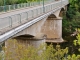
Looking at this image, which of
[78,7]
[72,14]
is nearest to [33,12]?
[72,14]

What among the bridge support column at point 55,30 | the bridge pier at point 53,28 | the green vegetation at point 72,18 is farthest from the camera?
the green vegetation at point 72,18

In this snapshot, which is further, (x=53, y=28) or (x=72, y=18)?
(x=72, y=18)

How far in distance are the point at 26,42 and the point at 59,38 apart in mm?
22944

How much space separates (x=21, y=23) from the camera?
20.4m

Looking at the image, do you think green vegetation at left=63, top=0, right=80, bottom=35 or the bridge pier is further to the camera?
green vegetation at left=63, top=0, right=80, bottom=35

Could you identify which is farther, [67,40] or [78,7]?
[78,7]

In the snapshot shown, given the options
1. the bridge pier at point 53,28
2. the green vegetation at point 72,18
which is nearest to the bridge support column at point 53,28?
the bridge pier at point 53,28

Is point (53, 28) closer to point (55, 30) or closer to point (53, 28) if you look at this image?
point (53, 28)

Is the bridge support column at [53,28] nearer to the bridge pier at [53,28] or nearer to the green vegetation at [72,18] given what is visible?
the bridge pier at [53,28]

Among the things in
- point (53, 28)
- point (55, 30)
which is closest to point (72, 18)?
point (55, 30)

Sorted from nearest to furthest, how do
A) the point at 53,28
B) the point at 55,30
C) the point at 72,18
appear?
the point at 53,28 < the point at 55,30 < the point at 72,18

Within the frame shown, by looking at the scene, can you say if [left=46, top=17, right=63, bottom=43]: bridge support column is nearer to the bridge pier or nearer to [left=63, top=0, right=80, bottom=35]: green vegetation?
the bridge pier

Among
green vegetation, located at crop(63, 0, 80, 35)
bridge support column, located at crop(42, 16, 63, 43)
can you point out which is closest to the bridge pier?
bridge support column, located at crop(42, 16, 63, 43)

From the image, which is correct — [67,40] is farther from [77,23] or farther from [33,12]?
[33,12]
